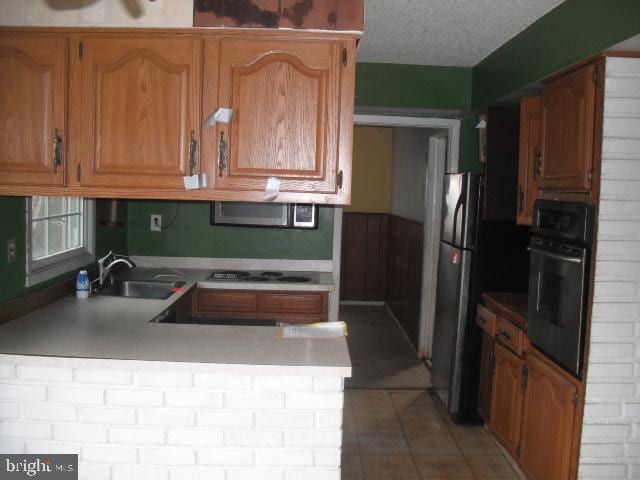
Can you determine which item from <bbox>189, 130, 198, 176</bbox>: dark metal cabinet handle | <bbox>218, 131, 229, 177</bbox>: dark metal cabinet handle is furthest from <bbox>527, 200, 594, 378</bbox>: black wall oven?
<bbox>189, 130, 198, 176</bbox>: dark metal cabinet handle

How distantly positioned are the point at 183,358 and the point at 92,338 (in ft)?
1.57

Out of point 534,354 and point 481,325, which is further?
point 481,325

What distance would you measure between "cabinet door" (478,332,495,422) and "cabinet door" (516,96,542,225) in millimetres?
818

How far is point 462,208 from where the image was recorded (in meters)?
Result: 3.80

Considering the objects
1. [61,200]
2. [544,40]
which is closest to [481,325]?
[544,40]

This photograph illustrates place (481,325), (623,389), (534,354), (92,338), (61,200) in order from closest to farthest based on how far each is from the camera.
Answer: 1. (92,338)
2. (623,389)
3. (534,354)
4. (61,200)
5. (481,325)

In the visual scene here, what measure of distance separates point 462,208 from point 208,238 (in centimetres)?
193

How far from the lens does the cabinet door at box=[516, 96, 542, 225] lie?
323 centimetres

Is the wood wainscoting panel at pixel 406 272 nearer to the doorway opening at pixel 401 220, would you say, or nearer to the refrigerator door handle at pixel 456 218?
the doorway opening at pixel 401 220

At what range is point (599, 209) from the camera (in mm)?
2506

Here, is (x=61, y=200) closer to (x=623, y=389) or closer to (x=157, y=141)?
(x=157, y=141)

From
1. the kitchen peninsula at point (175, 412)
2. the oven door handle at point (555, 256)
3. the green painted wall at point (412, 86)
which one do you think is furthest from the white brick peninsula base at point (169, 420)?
the green painted wall at point (412, 86)

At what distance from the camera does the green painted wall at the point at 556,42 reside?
93.7 inches

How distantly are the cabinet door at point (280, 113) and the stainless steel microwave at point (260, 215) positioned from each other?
7.43 feet
